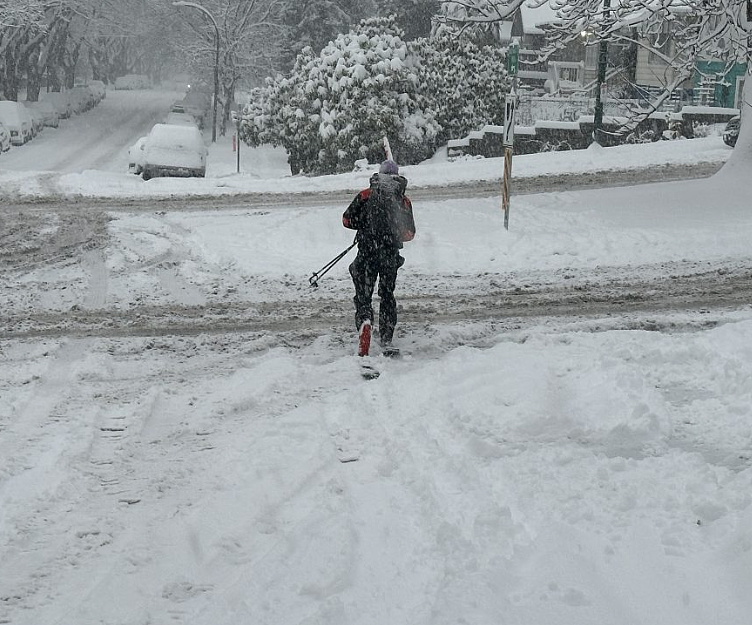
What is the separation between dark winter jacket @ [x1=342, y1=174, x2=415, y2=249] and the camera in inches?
308

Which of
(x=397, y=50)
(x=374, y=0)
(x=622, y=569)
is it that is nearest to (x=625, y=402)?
(x=622, y=569)

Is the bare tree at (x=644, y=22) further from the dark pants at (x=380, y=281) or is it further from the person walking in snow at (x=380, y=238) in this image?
the dark pants at (x=380, y=281)

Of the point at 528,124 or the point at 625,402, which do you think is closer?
the point at 625,402

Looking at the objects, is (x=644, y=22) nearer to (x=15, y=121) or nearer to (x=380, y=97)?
(x=380, y=97)

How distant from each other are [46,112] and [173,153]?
2513 centimetres

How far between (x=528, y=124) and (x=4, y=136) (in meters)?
18.6

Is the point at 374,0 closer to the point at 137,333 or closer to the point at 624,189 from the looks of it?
the point at 624,189

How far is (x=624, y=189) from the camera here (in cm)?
1512

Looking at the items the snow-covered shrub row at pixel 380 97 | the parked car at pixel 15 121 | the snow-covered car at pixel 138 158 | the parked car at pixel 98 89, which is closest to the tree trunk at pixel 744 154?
the snow-covered shrub row at pixel 380 97

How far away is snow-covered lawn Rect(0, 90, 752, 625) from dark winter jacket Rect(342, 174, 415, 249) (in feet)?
3.19

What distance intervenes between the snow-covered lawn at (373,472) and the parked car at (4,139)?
25719 millimetres

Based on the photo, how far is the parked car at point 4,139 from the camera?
3328 cm

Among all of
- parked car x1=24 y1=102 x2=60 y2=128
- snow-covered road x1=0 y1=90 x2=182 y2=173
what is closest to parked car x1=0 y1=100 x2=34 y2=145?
snow-covered road x1=0 y1=90 x2=182 y2=173

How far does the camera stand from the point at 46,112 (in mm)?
44406
